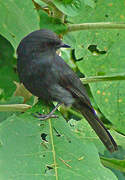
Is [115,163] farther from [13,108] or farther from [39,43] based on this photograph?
[39,43]

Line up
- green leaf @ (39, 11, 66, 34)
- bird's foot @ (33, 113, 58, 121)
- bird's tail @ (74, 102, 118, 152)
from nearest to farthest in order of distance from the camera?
bird's foot @ (33, 113, 58, 121) → green leaf @ (39, 11, 66, 34) → bird's tail @ (74, 102, 118, 152)

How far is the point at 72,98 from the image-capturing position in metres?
3.47

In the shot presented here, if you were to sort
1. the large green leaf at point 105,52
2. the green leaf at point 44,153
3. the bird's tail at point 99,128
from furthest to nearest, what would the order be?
the large green leaf at point 105,52
the bird's tail at point 99,128
the green leaf at point 44,153

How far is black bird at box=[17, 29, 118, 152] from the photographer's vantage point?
123 inches

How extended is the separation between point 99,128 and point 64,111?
1.89 ft

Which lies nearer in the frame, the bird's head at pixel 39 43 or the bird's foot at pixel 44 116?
the bird's foot at pixel 44 116

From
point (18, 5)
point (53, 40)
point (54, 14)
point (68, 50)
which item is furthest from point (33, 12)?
point (68, 50)

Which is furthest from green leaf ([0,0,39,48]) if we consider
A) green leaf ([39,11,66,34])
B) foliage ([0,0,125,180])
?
green leaf ([39,11,66,34])

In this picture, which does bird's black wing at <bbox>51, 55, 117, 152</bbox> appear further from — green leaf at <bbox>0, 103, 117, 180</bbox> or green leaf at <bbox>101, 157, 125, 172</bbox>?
green leaf at <bbox>0, 103, 117, 180</bbox>

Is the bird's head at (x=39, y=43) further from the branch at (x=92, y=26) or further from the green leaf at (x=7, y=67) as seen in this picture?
the green leaf at (x=7, y=67)

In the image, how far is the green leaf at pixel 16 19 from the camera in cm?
257

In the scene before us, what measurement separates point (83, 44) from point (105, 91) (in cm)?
48

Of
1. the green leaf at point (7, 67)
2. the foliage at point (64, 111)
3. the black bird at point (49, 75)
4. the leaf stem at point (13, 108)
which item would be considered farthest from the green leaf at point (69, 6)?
the green leaf at point (7, 67)

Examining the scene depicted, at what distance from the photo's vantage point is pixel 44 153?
7.43 ft
